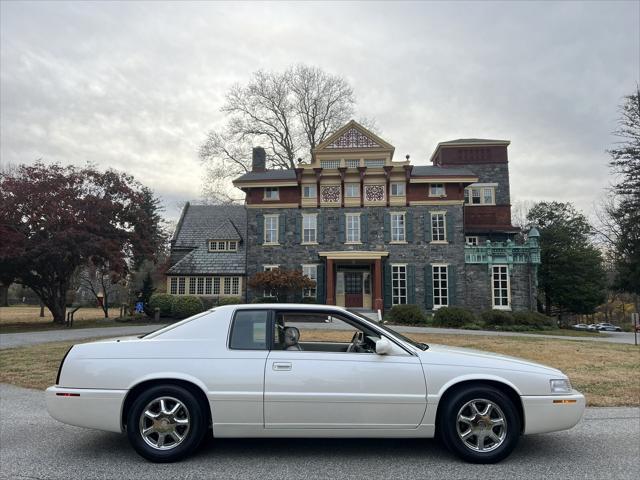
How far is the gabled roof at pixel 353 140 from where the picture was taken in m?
28.7

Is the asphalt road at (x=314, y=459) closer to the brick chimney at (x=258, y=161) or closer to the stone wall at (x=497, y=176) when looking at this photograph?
the stone wall at (x=497, y=176)

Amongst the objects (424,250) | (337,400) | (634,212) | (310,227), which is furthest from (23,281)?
(634,212)

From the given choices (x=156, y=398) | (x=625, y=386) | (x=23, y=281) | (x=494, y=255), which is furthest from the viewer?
(x=494, y=255)

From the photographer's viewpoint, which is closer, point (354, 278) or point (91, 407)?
point (91, 407)

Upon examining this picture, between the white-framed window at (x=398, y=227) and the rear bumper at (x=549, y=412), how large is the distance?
952 inches

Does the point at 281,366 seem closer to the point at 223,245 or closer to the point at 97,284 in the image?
the point at 223,245

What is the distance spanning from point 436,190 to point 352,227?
554 centimetres

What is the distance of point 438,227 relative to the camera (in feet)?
92.5

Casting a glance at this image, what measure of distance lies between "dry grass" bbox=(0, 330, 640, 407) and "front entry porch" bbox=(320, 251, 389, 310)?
508 inches

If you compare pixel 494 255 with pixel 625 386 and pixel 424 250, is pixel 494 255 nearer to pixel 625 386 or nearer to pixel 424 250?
pixel 424 250

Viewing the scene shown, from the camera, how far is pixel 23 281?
79.2 ft

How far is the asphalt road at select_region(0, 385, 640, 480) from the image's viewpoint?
12.9 feet

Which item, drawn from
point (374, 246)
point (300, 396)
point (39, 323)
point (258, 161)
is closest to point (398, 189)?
point (374, 246)

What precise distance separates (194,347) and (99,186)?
22.5 metres
